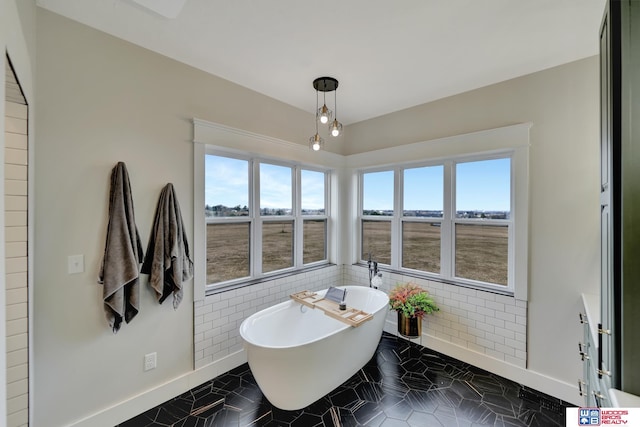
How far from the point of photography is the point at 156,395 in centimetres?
206

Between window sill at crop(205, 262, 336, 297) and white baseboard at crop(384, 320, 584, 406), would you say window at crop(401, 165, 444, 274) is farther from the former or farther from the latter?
window sill at crop(205, 262, 336, 297)

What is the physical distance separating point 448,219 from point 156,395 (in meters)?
3.20

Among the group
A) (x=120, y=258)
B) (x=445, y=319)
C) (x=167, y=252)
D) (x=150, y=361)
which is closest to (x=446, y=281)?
(x=445, y=319)

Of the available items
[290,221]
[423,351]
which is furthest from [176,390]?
[423,351]

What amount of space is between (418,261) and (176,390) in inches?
109

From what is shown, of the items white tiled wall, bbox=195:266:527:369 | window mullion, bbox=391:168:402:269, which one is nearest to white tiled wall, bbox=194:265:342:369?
white tiled wall, bbox=195:266:527:369

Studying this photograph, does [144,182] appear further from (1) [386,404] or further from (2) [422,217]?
(2) [422,217]

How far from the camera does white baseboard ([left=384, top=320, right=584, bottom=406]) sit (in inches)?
85.4

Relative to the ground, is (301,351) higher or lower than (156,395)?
higher

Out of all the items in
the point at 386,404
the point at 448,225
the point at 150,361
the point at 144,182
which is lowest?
the point at 386,404

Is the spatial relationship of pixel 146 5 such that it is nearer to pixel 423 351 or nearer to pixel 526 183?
pixel 526 183

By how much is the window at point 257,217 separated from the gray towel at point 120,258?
0.68m
